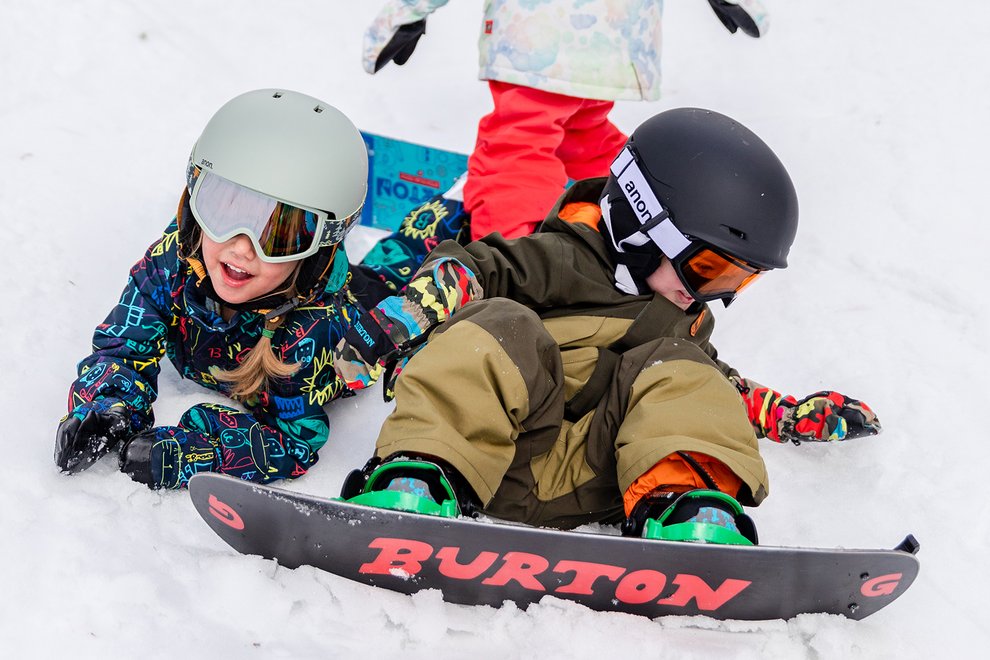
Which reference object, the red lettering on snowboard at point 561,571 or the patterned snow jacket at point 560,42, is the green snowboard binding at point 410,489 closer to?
the red lettering on snowboard at point 561,571

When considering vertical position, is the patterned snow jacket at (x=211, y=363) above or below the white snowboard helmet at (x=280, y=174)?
below

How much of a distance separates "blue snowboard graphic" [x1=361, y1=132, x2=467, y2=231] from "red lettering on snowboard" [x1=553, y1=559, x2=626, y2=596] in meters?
2.42

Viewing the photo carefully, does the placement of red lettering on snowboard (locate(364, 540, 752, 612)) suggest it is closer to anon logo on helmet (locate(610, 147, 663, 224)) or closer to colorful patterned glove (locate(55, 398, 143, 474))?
colorful patterned glove (locate(55, 398, 143, 474))

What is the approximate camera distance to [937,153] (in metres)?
4.87

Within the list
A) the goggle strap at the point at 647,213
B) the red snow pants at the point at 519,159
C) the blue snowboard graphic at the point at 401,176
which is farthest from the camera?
the blue snowboard graphic at the point at 401,176

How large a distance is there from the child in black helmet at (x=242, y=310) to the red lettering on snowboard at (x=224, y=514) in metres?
0.45

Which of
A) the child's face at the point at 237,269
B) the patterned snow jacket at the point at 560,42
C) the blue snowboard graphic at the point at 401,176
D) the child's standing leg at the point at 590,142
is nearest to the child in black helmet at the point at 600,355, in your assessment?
the child's face at the point at 237,269

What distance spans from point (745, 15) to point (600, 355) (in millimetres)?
2097

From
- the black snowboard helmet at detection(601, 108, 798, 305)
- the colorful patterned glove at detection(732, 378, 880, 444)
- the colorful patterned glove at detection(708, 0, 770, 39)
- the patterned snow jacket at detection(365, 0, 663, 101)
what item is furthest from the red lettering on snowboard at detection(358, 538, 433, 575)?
the colorful patterned glove at detection(708, 0, 770, 39)

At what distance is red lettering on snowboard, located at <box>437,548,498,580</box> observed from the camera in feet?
7.22

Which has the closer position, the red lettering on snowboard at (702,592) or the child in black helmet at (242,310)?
the red lettering on snowboard at (702,592)

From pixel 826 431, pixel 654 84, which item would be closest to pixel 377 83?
pixel 654 84

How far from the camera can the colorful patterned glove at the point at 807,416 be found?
3.17m

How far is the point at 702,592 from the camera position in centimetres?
230
